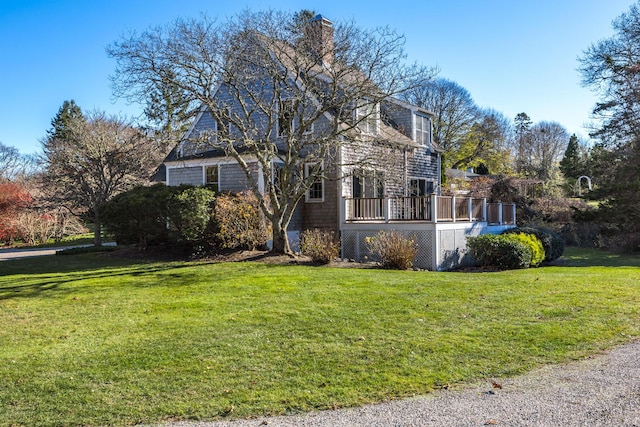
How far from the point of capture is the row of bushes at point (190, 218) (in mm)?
15664

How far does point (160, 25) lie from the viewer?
557 inches

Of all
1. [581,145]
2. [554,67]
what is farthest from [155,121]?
[581,145]

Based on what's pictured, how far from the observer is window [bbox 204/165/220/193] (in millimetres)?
19544

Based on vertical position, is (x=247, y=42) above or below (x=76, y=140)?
above

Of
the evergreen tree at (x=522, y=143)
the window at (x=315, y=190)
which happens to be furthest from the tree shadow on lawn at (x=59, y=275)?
the evergreen tree at (x=522, y=143)

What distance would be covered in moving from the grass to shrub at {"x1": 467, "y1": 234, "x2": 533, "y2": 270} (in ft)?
10.7

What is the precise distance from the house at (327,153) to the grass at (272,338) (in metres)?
4.60

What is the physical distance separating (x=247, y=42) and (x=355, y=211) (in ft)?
22.7

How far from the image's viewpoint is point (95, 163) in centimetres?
2139

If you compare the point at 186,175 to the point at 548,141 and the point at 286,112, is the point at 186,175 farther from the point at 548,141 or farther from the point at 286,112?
the point at 548,141

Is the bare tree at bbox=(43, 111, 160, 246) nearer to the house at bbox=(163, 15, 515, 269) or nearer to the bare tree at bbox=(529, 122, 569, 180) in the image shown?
the house at bbox=(163, 15, 515, 269)

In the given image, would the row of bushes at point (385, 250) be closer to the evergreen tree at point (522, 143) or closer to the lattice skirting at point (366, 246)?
the lattice skirting at point (366, 246)

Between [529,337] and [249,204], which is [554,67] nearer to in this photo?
[249,204]

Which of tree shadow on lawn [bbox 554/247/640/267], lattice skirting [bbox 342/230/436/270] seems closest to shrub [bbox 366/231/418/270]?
lattice skirting [bbox 342/230/436/270]
